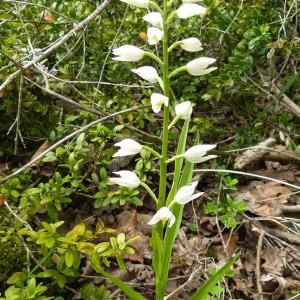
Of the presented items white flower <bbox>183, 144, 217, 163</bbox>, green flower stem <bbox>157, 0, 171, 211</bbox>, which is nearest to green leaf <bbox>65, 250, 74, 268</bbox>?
green flower stem <bbox>157, 0, 171, 211</bbox>

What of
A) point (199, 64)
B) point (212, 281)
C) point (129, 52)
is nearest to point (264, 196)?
point (212, 281)

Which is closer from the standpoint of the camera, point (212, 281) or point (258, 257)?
point (212, 281)

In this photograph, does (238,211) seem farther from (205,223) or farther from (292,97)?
(292,97)

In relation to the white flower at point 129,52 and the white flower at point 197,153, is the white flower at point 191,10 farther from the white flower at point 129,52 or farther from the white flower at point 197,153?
the white flower at point 197,153

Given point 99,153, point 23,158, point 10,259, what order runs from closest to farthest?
point 10,259 < point 99,153 < point 23,158

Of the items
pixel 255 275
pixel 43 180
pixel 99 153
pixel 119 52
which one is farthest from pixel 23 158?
pixel 255 275

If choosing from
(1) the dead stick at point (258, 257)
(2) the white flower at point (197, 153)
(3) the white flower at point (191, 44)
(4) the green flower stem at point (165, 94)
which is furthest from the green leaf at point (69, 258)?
(3) the white flower at point (191, 44)

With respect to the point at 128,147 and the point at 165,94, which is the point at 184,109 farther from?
the point at 128,147

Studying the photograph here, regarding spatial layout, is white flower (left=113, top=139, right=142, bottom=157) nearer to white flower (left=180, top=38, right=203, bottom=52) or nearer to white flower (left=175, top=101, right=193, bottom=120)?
white flower (left=175, top=101, right=193, bottom=120)

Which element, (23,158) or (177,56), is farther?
(177,56)

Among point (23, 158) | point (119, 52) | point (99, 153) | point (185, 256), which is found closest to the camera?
point (119, 52)

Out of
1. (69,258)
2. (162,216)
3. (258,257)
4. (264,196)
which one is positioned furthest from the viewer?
(264,196)
